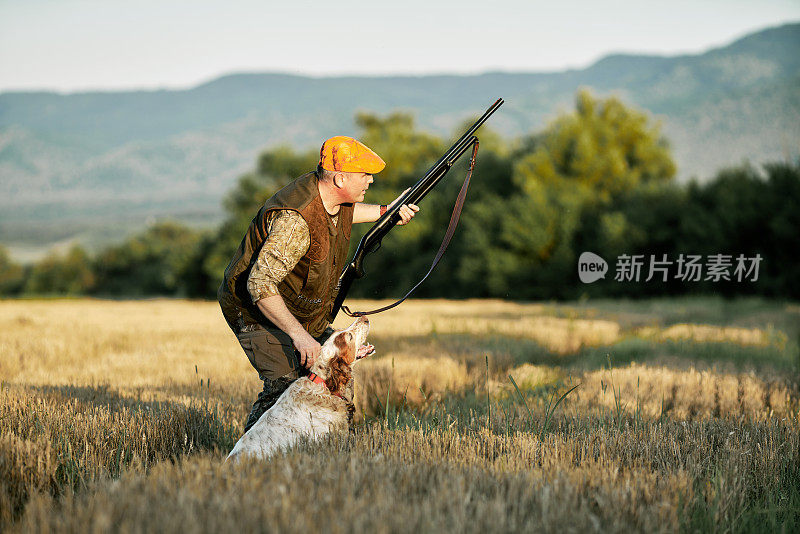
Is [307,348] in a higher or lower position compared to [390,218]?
lower

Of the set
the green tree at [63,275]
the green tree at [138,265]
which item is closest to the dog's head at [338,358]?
the green tree at [138,265]

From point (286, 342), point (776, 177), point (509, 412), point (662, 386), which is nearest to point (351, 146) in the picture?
point (286, 342)

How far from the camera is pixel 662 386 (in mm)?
7375

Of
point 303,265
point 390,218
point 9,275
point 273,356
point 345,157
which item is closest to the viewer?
point 345,157

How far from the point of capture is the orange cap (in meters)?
4.43

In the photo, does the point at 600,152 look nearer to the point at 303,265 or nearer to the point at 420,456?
the point at 303,265

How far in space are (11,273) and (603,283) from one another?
101 m

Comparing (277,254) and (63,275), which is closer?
(277,254)

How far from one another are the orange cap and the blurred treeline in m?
31.6

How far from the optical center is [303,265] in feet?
15.0

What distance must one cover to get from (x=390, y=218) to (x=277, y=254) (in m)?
1.04

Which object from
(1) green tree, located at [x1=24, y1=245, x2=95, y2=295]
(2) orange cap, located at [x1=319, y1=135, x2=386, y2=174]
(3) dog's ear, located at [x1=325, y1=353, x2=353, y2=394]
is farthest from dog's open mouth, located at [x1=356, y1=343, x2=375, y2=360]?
(1) green tree, located at [x1=24, y1=245, x2=95, y2=295]

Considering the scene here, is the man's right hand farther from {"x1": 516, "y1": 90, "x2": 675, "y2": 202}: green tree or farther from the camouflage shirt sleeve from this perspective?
{"x1": 516, "y1": 90, "x2": 675, "y2": 202}: green tree

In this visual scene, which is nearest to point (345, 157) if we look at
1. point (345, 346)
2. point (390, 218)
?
point (390, 218)
